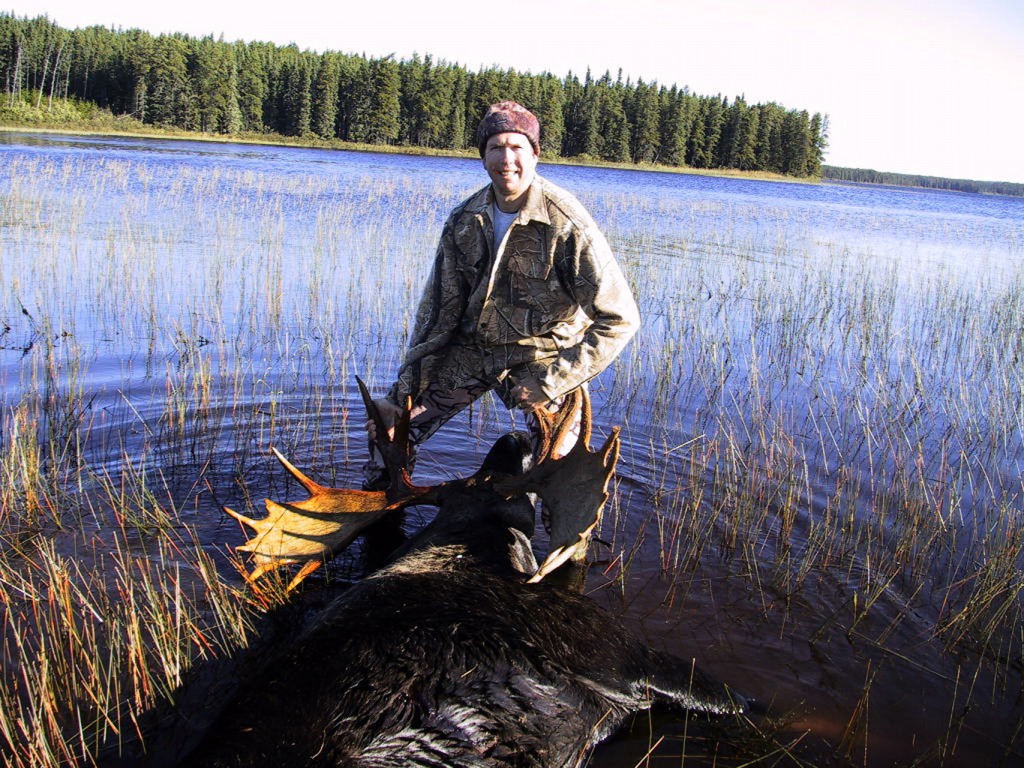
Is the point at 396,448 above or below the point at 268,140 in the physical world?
below

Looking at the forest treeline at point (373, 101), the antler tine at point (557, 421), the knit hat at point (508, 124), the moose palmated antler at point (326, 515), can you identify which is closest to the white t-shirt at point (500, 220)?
the knit hat at point (508, 124)

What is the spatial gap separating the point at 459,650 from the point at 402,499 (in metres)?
1.37

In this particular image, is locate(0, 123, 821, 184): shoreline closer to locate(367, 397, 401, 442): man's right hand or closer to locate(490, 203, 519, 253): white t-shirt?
locate(367, 397, 401, 442): man's right hand

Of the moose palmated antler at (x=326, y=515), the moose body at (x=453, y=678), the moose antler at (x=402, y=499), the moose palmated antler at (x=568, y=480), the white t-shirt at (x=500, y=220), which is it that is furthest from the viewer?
the white t-shirt at (x=500, y=220)

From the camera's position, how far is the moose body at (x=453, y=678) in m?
2.40

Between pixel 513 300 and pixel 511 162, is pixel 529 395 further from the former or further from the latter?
pixel 511 162

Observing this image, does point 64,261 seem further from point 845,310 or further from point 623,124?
point 623,124

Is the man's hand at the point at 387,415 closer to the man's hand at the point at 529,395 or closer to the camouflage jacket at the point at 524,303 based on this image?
the camouflage jacket at the point at 524,303

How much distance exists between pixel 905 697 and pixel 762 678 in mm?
577

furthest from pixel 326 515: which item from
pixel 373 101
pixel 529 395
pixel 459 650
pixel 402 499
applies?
pixel 373 101

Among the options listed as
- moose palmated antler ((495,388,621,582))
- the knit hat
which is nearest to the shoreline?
the knit hat

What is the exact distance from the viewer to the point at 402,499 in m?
4.06

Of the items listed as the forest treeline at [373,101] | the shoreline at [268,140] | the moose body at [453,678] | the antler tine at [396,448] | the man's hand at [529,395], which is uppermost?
the forest treeline at [373,101]

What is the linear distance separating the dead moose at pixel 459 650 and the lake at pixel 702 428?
296 mm
